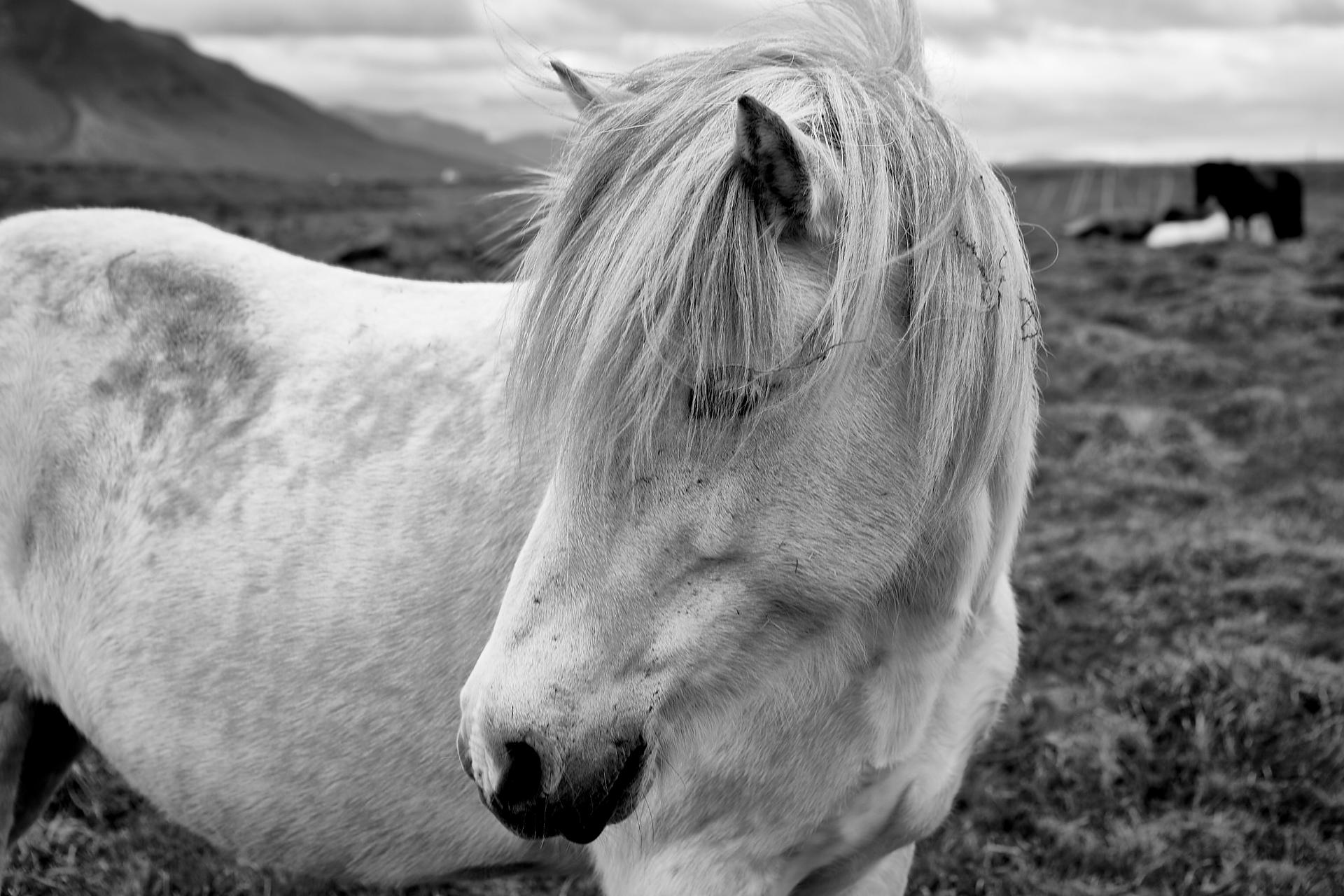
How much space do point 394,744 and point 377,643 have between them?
8.2 inches

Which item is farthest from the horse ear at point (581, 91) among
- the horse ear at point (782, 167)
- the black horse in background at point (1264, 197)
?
the black horse in background at point (1264, 197)

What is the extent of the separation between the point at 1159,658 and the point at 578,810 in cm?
392

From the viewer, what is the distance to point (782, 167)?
1624 millimetres

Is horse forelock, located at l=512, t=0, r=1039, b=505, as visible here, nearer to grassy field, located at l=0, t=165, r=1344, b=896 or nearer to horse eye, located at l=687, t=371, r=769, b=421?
horse eye, located at l=687, t=371, r=769, b=421

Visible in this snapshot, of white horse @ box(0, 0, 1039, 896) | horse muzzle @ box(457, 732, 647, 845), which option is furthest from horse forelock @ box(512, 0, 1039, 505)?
horse muzzle @ box(457, 732, 647, 845)

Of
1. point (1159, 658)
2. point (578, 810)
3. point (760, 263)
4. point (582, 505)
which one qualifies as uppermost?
point (760, 263)

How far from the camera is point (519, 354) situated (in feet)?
6.23

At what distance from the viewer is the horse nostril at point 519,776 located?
1.66m

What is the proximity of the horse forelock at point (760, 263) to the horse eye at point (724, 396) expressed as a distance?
0.07 ft

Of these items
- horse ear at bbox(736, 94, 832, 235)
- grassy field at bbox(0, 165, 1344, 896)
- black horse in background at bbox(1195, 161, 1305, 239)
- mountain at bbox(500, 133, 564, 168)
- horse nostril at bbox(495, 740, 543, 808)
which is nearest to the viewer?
horse ear at bbox(736, 94, 832, 235)

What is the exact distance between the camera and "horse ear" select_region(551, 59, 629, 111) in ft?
6.28

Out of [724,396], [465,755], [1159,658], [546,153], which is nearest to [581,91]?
[546,153]

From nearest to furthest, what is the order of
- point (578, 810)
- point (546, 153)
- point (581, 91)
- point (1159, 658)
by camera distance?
point (578, 810) → point (581, 91) → point (546, 153) → point (1159, 658)

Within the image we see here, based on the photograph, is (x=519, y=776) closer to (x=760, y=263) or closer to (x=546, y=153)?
(x=760, y=263)
